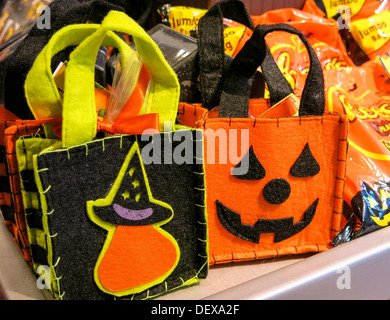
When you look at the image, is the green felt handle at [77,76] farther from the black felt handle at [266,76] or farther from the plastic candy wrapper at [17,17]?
the plastic candy wrapper at [17,17]

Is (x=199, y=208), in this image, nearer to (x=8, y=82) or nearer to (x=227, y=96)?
(x=227, y=96)

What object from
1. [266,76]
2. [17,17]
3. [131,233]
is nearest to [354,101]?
[266,76]

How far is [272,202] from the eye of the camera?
47 cm

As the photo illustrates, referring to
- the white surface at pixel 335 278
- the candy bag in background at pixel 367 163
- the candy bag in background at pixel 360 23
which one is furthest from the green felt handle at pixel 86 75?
the candy bag in background at pixel 360 23

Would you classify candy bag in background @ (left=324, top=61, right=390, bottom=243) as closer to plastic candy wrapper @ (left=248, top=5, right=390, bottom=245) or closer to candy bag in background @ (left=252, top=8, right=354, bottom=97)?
plastic candy wrapper @ (left=248, top=5, right=390, bottom=245)

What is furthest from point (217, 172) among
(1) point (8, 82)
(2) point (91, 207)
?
(1) point (8, 82)

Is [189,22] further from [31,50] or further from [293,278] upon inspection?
[293,278]

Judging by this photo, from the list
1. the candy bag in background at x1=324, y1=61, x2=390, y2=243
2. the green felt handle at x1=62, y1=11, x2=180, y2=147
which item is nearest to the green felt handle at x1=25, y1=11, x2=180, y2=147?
the green felt handle at x1=62, y1=11, x2=180, y2=147

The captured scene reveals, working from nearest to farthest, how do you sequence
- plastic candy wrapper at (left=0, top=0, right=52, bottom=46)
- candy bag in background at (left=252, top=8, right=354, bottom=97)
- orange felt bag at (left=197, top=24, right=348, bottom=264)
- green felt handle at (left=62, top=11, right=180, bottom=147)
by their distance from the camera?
1. green felt handle at (left=62, top=11, right=180, bottom=147)
2. orange felt bag at (left=197, top=24, right=348, bottom=264)
3. plastic candy wrapper at (left=0, top=0, right=52, bottom=46)
4. candy bag in background at (left=252, top=8, right=354, bottom=97)

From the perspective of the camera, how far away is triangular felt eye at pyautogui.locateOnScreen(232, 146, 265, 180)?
1.47 feet

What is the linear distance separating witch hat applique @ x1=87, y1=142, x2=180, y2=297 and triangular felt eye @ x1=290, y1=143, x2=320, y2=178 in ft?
0.55

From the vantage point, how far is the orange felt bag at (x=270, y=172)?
1.46ft

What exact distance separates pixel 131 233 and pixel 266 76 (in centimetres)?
29

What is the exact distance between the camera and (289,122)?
0.45m
